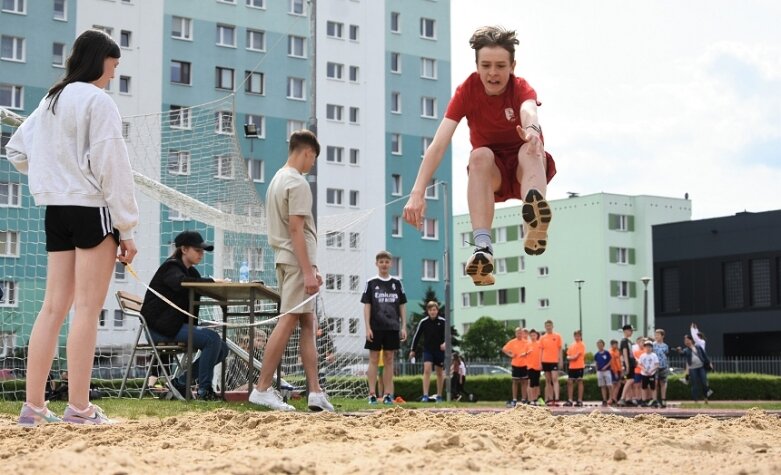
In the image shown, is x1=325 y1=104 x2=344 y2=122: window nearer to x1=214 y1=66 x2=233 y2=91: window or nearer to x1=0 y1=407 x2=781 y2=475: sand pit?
x1=214 y1=66 x2=233 y2=91: window

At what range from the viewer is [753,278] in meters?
54.1

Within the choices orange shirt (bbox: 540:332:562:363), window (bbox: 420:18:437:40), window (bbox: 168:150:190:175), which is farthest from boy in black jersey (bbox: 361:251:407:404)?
window (bbox: 420:18:437:40)

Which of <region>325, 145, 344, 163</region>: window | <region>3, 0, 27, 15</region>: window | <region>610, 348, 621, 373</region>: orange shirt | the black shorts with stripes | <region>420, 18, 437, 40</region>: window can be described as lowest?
<region>610, 348, 621, 373</region>: orange shirt

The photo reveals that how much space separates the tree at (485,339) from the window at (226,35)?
26.0 meters

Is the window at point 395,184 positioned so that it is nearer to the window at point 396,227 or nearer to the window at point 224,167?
the window at point 396,227

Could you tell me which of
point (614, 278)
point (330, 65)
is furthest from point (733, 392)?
point (614, 278)

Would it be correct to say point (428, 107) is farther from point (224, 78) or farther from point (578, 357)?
point (578, 357)

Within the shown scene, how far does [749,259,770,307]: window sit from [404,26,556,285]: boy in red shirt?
49059 mm

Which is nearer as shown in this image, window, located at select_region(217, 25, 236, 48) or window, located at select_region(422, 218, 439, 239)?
window, located at select_region(217, 25, 236, 48)

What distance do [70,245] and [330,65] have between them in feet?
187

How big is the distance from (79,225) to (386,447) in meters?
2.67

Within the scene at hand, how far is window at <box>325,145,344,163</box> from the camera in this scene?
6150cm

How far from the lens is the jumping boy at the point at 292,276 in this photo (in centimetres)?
862

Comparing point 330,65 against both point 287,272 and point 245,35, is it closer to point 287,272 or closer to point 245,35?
point 245,35
